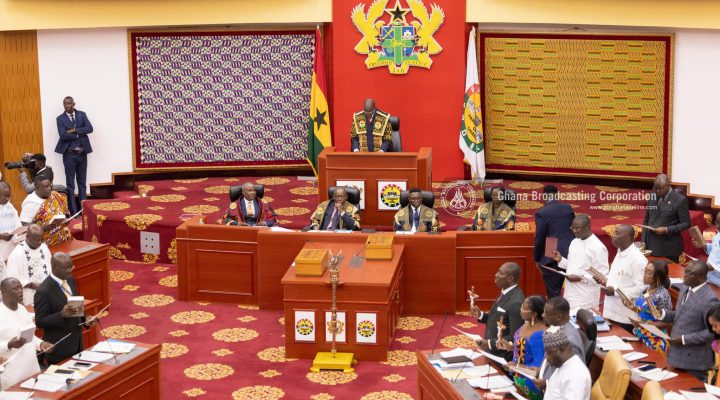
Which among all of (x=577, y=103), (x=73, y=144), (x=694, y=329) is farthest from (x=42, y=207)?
(x=577, y=103)

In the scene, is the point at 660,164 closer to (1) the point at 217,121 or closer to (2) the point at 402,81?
(2) the point at 402,81

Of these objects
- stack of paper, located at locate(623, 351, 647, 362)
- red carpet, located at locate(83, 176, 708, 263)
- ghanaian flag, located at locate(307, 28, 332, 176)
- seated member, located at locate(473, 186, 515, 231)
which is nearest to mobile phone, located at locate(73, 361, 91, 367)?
stack of paper, located at locate(623, 351, 647, 362)

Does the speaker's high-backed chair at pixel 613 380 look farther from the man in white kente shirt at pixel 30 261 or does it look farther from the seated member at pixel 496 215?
the man in white kente shirt at pixel 30 261

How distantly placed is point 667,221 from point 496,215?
193 cm

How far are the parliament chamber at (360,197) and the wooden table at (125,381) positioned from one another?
0.08 ft

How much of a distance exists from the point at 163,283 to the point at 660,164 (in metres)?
7.85

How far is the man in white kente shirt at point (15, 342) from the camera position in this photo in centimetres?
810

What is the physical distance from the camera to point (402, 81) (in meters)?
16.7

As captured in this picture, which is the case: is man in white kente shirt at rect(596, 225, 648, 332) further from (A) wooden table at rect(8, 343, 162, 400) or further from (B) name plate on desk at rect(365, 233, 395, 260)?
(A) wooden table at rect(8, 343, 162, 400)

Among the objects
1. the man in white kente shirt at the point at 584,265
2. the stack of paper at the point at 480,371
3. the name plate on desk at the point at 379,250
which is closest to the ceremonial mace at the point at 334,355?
the name plate on desk at the point at 379,250

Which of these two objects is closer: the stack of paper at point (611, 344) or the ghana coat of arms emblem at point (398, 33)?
the stack of paper at point (611, 344)

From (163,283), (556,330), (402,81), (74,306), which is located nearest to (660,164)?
(402,81)

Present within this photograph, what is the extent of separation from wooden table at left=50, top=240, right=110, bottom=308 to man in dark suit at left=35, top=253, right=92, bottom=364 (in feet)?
9.83

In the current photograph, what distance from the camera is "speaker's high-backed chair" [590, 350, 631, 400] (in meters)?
7.19
